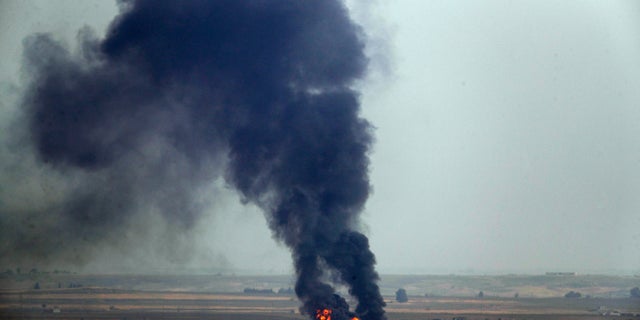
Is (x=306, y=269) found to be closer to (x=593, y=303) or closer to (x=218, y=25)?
(x=218, y=25)

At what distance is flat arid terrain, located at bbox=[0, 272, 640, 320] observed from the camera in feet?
382

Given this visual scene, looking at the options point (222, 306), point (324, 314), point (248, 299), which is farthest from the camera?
point (248, 299)

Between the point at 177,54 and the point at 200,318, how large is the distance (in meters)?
32.7

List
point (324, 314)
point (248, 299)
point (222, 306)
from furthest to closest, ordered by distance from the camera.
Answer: point (248, 299)
point (222, 306)
point (324, 314)

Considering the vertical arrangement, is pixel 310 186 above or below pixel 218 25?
below

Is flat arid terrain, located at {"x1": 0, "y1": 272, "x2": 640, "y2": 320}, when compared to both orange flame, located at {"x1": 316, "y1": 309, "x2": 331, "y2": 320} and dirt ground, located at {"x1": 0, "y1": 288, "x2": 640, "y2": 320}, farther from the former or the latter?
orange flame, located at {"x1": 316, "y1": 309, "x2": 331, "y2": 320}

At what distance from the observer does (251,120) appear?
8769 cm

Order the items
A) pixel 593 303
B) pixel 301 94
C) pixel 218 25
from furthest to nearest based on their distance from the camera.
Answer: pixel 593 303, pixel 218 25, pixel 301 94

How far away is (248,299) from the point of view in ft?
501

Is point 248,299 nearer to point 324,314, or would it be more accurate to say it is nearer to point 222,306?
point 222,306

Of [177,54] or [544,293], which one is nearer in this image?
[177,54]

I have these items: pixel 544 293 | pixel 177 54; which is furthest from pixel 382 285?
pixel 177 54

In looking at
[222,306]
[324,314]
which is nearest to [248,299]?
[222,306]

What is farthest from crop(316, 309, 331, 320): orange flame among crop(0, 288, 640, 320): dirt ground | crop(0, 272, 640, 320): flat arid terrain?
crop(0, 288, 640, 320): dirt ground
